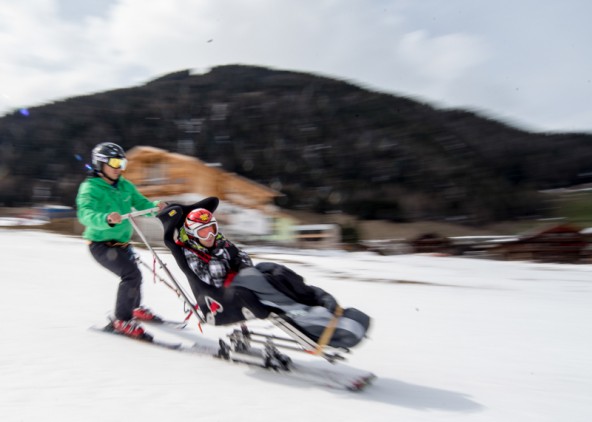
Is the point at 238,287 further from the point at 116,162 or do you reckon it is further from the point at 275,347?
the point at 116,162

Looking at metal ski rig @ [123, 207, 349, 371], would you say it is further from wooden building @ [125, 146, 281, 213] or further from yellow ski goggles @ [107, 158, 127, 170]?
wooden building @ [125, 146, 281, 213]

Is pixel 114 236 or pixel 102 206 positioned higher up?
pixel 102 206

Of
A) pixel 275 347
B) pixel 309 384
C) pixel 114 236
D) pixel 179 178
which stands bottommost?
pixel 309 384

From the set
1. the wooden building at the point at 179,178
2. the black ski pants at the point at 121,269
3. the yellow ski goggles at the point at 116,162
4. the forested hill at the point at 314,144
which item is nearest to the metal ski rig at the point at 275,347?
the black ski pants at the point at 121,269

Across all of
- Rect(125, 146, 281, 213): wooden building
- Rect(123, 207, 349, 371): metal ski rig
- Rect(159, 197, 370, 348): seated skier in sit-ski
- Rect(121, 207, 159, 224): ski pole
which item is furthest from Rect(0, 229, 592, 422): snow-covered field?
Rect(125, 146, 281, 213): wooden building

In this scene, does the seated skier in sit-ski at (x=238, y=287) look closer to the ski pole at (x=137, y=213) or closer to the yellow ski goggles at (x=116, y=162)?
the ski pole at (x=137, y=213)

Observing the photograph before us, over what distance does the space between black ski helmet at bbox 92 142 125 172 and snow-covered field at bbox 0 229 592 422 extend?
5.40 feet

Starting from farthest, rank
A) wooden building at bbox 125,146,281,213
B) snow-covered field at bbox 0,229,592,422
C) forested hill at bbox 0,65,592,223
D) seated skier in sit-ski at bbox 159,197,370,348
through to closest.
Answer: forested hill at bbox 0,65,592,223 < wooden building at bbox 125,146,281,213 < seated skier in sit-ski at bbox 159,197,370,348 < snow-covered field at bbox 0,229,592,422

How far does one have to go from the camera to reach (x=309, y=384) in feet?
10.6

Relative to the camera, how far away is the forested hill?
56156mm

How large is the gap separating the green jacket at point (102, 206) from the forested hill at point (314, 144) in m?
41.0

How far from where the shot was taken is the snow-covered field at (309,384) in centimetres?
266

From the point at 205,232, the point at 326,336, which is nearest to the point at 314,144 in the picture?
the point at 205,232

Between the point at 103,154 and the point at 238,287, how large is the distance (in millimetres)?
2122
